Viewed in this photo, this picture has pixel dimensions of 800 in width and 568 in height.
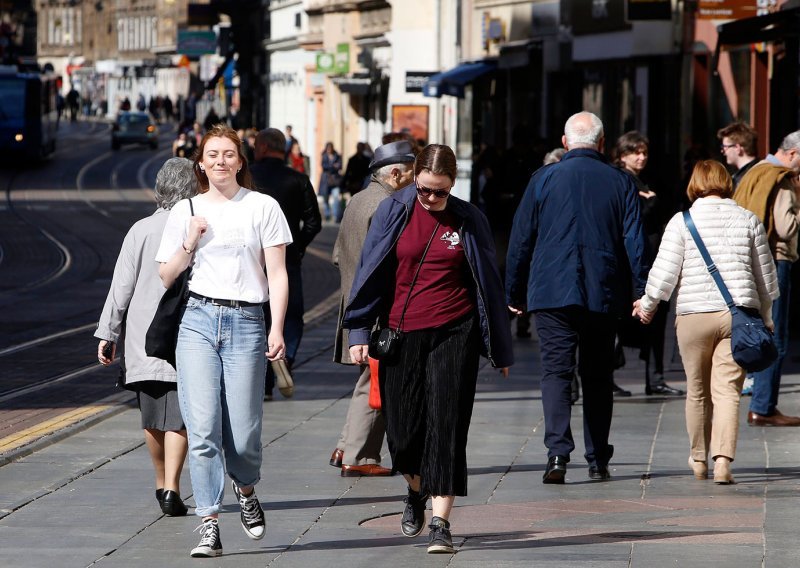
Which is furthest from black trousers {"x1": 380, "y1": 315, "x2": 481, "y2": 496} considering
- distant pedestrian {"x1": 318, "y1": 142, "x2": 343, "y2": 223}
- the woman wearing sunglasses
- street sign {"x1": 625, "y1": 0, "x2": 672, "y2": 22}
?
distant pedestrian {"x1": 318, "y1": 142, "x2": 343, "y2": 223}

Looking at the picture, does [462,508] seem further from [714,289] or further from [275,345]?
[714,289]

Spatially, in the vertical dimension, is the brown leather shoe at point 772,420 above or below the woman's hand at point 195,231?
below

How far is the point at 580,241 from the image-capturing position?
923cm

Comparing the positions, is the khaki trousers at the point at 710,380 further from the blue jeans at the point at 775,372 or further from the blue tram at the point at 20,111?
the blue tram at the point at 20,111

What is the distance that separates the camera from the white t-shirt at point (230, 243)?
7363 millimetres

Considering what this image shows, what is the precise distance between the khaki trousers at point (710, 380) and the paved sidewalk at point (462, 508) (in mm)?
240

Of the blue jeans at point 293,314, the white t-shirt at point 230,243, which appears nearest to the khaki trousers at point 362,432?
the white t-shirt at point 230,243

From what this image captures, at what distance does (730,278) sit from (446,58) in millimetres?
37123

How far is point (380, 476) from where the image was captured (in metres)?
9.65

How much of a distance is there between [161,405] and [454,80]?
2907cm

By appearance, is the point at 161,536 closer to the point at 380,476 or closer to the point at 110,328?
the point at 110,328

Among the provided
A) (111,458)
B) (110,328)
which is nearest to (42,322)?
(111,458)

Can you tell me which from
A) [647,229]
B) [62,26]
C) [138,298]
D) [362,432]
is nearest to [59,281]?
[647,229]

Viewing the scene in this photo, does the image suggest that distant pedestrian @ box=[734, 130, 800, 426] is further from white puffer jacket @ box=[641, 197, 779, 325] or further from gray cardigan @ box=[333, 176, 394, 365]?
gray cardigan @ box=[333, 176, 394, 365]
